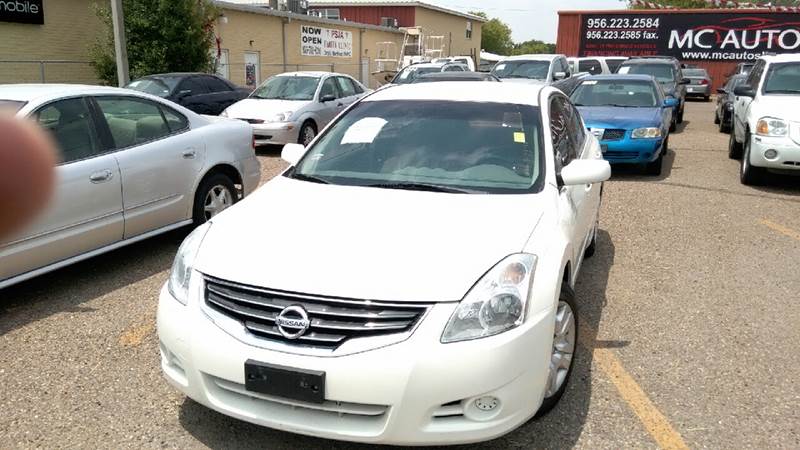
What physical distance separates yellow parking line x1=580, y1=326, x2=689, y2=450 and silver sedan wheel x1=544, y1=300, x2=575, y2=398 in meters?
0.41

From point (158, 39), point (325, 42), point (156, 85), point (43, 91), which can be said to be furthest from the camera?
point (325, 42)

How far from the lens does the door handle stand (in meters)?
5.07

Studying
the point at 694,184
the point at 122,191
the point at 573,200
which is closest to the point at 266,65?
the point at 694,184

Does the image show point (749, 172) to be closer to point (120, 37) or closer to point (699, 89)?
point (120, 37)

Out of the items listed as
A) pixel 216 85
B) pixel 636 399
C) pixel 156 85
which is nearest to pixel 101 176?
pixel 636 399

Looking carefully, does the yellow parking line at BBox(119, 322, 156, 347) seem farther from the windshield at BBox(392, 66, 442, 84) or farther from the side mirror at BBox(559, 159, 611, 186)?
the windshield at BBox(392, 66, 442, 84)

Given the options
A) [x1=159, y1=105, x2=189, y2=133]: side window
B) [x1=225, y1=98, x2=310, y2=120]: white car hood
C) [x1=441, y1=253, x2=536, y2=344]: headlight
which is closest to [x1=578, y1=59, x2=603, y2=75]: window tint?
[x1=225, y1=98, x2=310, y2=120]: white car hood

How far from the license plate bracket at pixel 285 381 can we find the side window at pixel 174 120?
385cm

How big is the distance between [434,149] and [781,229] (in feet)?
15.9

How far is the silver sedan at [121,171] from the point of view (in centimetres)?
478

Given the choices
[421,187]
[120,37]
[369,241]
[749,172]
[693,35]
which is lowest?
[749,172]

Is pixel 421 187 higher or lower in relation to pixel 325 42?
lower

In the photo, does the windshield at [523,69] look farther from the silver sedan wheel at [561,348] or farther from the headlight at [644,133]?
the silver sedan wheel at [561,348]

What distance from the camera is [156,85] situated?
12711mm
